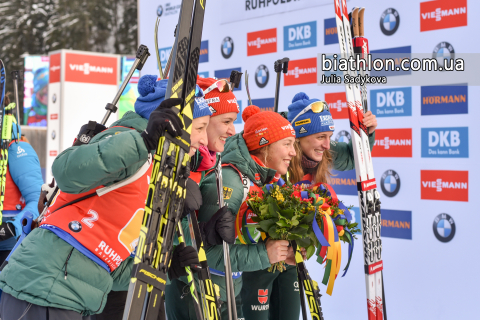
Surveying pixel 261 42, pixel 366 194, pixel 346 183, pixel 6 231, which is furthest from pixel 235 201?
pixel 261 42

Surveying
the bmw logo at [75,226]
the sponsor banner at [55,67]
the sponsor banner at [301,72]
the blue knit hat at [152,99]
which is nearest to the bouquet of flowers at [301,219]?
the blue knit hat at [152,99]

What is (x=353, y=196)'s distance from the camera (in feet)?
13.6

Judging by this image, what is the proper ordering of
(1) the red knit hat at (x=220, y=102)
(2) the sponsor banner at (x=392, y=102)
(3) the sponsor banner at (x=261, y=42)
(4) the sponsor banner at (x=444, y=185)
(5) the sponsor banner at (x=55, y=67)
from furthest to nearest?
(5) the sponsor banner at (x=55, y=67), (3) the sponsor banner at (x=261, y=42), (2) the sponsor banner at (x=392, y=102), (4) the sponsor banner at (x=444, y=185), (1) the red knit hat at (x=220, y=102)

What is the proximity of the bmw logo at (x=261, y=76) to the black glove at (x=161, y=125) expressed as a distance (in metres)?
3.30

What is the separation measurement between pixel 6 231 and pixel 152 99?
1.99 metres

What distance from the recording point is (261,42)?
463 cm

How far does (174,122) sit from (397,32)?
291cm

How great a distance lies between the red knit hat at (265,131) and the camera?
250cm

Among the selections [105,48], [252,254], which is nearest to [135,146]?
[252,254]

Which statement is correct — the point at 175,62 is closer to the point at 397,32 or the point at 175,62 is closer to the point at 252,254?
the point at 252,254

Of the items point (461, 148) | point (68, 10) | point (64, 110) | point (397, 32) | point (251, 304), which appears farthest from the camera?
point (68, 10)

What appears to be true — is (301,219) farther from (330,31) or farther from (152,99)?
(330,31)

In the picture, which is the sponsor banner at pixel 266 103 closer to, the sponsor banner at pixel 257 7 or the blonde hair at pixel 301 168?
the sponsor banner at pixel 257 7

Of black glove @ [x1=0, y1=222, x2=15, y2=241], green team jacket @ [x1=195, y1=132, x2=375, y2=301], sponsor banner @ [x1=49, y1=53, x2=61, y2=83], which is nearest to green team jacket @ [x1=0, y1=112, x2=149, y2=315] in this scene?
green team jacket @ [x1=195, y1=132, x2=375, y2=301]
